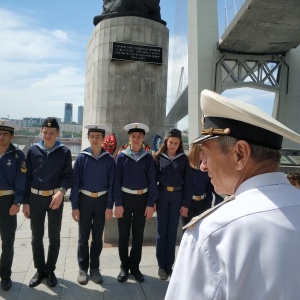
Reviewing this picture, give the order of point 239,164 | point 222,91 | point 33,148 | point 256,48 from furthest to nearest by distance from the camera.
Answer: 1. point 222,91
2. point 256,48
3. point 33,148
4. point 239,164

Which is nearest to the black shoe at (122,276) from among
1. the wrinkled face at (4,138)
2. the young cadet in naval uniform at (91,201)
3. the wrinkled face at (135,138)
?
the young cadet in naval uniform at (91,201)

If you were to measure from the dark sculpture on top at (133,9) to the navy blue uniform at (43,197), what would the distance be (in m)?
5.60

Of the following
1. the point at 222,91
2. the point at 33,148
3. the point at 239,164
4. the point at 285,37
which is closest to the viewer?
the point at 239,164

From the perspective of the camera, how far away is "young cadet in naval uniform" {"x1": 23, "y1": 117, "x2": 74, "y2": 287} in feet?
11.1

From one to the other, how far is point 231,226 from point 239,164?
10.9 inches

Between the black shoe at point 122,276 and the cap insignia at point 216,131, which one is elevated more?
the cap insignia at point 216,131

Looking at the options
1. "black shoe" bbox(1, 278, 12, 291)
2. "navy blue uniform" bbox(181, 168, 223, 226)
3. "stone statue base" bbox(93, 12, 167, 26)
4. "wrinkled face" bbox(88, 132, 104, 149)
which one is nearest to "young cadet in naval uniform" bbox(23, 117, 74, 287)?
"black shoe" bbox(1, 278, 12, 291)

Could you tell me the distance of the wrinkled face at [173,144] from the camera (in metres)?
3.79

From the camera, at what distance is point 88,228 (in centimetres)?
357

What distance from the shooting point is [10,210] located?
3.24m

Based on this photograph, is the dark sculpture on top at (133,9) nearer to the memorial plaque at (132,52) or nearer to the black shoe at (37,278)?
the memorial plaque at (132,52)

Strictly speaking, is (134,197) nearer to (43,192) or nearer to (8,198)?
(43,192)

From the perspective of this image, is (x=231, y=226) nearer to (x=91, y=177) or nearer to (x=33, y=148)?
(x=91, y=177)

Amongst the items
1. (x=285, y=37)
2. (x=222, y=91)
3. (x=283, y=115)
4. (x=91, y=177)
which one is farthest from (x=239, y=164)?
(x=283, y=115)
